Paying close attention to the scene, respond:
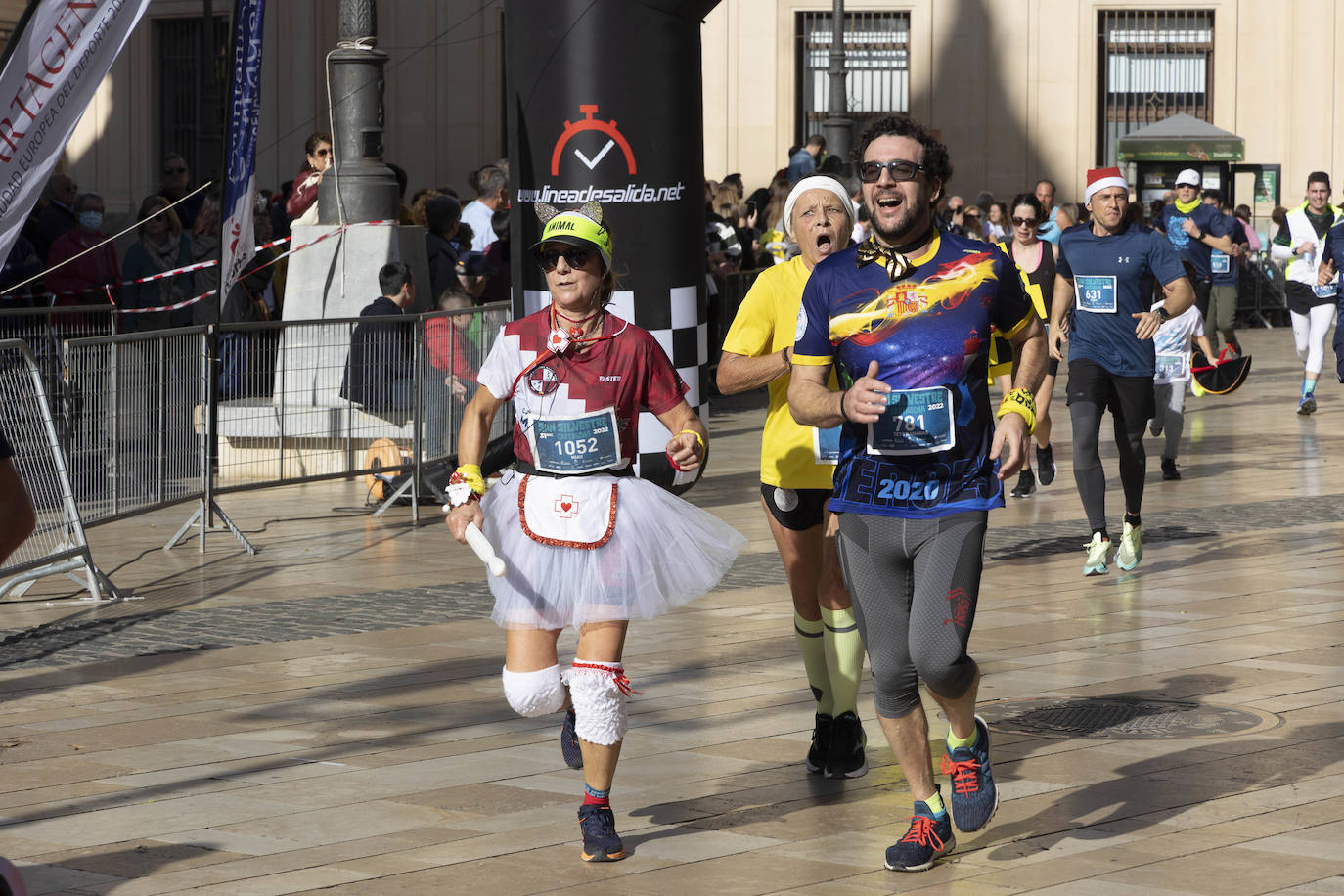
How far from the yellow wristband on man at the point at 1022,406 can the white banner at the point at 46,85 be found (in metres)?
2.45

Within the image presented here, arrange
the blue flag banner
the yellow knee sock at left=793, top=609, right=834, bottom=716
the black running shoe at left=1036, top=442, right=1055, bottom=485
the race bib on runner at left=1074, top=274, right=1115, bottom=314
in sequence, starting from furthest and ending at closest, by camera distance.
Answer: the black running shoe at left=1036, top=442, right=1055, bottom=485 → the blue flag banner → the race bib on runner at left=1074, top=274, right=1115, bottom=314 → the yellow knee sock at left=793, top=609, right=834, bottom=716

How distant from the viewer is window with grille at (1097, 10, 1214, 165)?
117 feet

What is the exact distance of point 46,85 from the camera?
514 cm

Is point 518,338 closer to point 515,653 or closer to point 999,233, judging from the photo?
point 515,653

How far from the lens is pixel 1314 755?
22.0 feet

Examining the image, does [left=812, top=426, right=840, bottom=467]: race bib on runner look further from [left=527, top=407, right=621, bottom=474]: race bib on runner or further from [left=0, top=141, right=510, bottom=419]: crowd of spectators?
[left=0, top=141, right=510, bottom=419]: crowd of spectators

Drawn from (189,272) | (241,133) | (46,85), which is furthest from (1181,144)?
(46,85)

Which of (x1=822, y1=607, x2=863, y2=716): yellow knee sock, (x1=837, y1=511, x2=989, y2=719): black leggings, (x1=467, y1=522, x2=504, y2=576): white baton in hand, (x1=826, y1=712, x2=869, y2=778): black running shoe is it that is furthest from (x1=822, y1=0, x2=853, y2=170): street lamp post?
(x1=467, y1=522, x2=504, y2=576): white baton in hand

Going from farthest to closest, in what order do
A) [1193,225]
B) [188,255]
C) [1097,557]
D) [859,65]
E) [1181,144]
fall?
[859,65]
[1181,144]
[1193,225]
[188,255]
[1097,557]

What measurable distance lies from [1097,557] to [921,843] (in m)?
5.27

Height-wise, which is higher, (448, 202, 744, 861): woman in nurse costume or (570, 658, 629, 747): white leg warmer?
(448, 202, 744, 861): woman in nurse costume

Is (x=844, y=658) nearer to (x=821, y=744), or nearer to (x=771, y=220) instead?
(x=821, y=744)

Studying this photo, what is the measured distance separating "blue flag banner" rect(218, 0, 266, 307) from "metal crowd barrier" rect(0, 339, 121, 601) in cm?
225

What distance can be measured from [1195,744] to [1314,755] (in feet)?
1.26
